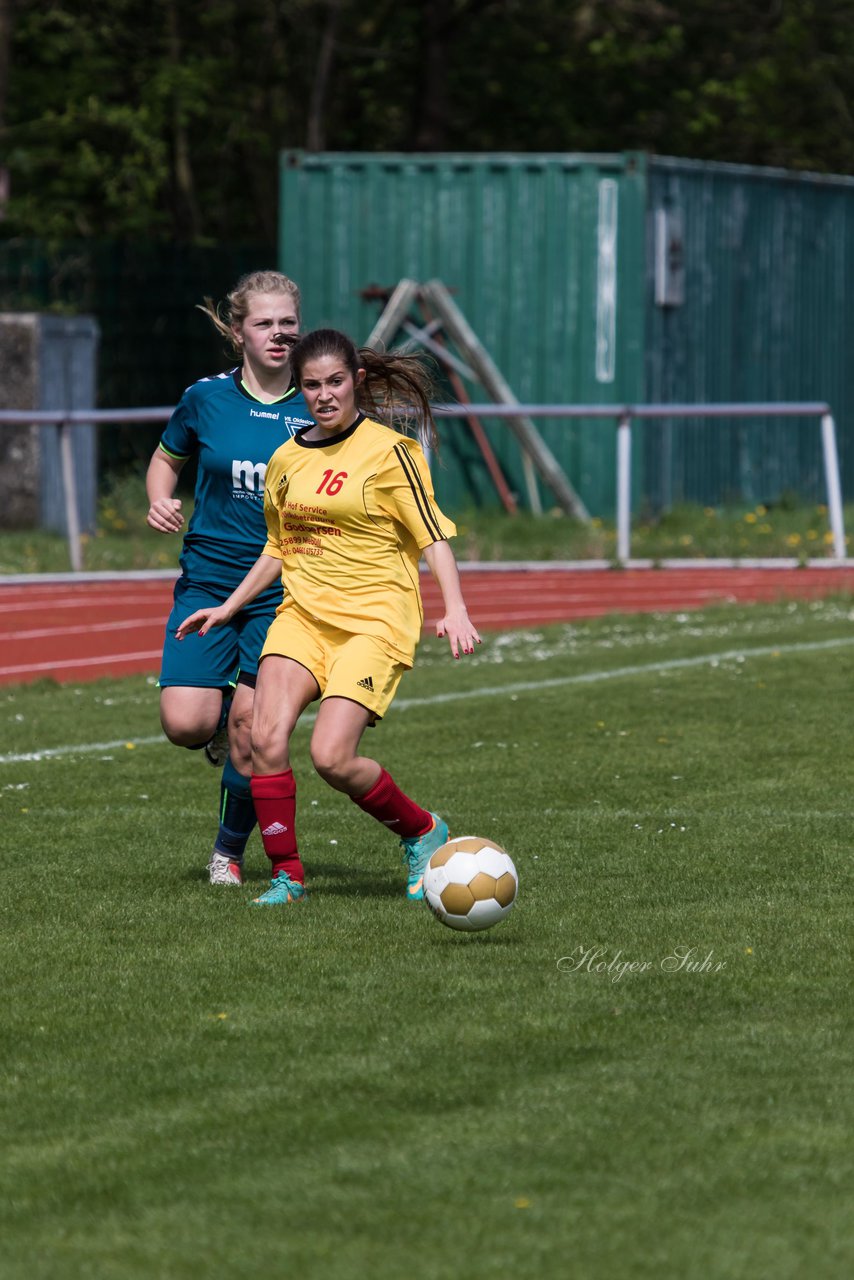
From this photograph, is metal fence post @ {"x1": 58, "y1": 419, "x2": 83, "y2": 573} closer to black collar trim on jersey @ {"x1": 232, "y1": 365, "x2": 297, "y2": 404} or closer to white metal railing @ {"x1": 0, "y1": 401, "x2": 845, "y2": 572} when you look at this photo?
white metal railing @ {"x1": 0, "y1": 401, "x2": 845, "y2": 572}

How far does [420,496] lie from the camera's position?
669cm

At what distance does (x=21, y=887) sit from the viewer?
277 inches

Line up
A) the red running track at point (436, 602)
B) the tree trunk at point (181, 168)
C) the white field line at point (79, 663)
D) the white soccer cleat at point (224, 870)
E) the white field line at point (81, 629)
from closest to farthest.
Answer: the white soccer cleat at point (224, 870) < the white field line at point (79, 663) < the red running track at point (436, 602) < the white field line at point (81, 629) < the tree trunk at point (181, 168)

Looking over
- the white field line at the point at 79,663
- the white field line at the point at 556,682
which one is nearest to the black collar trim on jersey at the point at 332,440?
the white field line at the point at 556,682

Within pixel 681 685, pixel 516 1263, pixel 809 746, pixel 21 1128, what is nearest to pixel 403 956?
pixel 21 1128

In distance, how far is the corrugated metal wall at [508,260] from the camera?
22.0m

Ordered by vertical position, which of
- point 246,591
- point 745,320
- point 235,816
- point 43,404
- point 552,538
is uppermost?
point 246,591

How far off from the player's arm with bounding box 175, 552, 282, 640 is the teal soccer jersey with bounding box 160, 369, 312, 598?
0.27 m

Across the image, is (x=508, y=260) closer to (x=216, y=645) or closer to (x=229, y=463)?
(x=229, y=463)

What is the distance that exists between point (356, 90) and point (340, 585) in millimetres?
27616

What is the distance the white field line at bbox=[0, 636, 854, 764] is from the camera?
10297 mm

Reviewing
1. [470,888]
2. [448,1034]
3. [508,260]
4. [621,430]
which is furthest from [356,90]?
[448,1034]

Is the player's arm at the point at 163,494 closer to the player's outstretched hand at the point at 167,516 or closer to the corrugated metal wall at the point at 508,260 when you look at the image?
the player's outstretched hand at the point at 167,516

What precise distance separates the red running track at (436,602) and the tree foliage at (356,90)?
1159 centimetres
